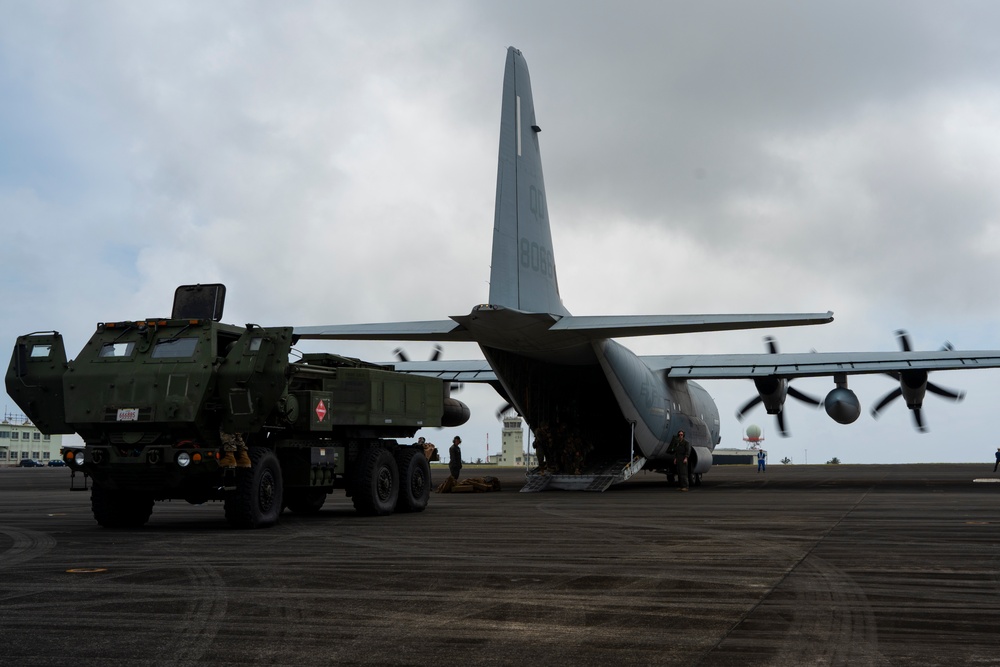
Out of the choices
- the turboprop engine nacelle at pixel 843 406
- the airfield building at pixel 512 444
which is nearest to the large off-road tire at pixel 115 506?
the turboprop engine nacelle at pixel 843 406

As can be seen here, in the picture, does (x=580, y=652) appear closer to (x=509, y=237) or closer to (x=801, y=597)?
(x=801, y=597)

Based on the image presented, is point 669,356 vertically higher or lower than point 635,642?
higher

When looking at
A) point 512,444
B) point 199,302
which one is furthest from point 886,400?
point 512,444

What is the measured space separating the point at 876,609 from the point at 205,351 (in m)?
8.94

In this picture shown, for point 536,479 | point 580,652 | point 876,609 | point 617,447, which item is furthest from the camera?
point 617,447

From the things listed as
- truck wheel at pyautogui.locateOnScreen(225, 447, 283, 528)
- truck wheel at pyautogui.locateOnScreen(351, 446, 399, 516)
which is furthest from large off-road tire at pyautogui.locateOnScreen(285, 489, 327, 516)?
truck wheel at pyautogui.locateOnScreen(225, 447, 283, 528)

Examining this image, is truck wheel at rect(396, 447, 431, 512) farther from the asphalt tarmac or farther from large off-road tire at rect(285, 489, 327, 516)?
the asphalt tarmac

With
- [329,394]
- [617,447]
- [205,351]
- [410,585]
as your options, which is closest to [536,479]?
[617,447]

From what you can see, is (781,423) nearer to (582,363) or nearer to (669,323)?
(582,363)

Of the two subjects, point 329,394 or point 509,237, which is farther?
point 509,237

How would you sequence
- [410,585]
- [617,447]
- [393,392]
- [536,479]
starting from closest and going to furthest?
[410,585] < [393,392] < [536,479] < [617,447]

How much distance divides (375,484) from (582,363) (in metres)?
11.0

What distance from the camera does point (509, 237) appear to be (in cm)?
1959

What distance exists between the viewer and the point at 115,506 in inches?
509
